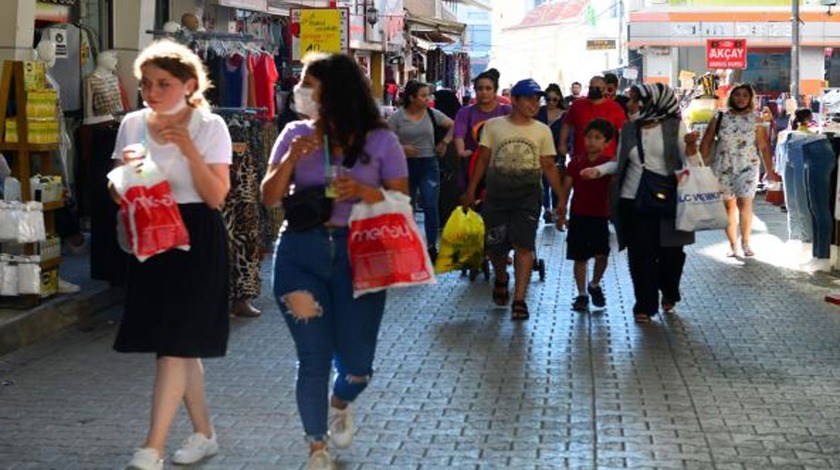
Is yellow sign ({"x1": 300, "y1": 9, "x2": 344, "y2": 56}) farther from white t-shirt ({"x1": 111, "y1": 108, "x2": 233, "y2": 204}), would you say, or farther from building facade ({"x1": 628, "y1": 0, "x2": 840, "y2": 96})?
building facade ({"x1": 628, "y1": 0, "x2": 840, "y2": 96})

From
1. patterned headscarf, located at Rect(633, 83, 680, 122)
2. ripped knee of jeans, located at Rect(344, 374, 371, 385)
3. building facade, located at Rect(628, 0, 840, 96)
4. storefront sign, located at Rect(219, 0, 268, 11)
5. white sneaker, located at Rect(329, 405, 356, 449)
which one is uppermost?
building facade, located at Rect(628, 0, 840, 96)

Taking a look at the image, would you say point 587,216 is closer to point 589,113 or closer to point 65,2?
point 589,113

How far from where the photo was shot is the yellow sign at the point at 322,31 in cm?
1577

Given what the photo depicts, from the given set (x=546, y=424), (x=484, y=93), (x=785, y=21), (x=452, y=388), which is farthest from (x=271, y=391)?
(x=785, y=21)

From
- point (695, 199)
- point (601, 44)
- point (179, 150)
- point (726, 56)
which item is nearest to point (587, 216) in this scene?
point (695, 199)

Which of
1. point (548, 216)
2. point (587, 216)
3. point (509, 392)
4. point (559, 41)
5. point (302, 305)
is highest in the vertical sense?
point (559, 41)

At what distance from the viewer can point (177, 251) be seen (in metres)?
5.80

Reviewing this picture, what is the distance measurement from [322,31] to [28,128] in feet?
19.6

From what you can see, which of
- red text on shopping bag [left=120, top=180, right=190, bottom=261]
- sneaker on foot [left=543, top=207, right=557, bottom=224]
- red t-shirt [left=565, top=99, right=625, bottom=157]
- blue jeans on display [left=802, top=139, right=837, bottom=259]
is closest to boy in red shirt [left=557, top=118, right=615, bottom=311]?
red t-shirt [left=565, top=99, right=625, bottom=157]

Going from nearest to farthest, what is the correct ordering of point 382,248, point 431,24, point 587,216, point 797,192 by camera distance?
point 382,248 → point 587,216 → point 797,192 → point 431,24

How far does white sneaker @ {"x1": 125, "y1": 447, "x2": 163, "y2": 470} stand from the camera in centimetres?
579

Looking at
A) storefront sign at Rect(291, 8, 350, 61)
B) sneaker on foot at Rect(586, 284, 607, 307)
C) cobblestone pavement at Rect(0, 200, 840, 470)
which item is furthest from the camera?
storefront sign at Rect(291, 8, 350, 61)

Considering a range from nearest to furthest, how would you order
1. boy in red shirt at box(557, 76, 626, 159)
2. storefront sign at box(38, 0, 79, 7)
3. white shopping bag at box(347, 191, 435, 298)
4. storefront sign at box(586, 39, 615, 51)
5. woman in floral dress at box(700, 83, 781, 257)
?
white shopping bag at box(347, 191, 435, 298) < boy in red shirt at box(557, 76, 626, 159) < woman in floral dress at box(700, 83, 781, 257) < storefront sign at box(38, 0, 79, 7) < storefront sign at box(586, 39, 615, 51)

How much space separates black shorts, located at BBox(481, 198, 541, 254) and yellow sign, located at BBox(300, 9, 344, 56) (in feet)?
18.7
